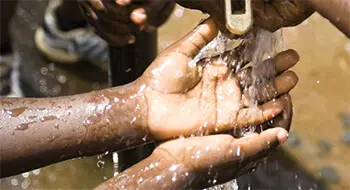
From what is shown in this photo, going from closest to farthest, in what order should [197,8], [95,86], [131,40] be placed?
[197,8] → [131,40] → [95,86]

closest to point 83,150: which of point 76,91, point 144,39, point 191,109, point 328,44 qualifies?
point 191,109

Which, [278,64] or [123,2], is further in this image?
[123,2]

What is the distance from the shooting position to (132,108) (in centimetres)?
156

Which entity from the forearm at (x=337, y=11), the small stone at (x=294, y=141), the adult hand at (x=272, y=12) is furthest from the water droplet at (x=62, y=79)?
the forearm at (x=337, y=11)

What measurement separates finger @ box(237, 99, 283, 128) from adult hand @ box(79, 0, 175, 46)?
17.5 inches

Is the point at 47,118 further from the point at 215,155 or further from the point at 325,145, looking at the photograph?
the point at 325,145

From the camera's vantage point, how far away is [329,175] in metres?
2.12

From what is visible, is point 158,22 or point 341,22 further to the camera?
point 158,22

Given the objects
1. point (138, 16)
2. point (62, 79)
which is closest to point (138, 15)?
point (138, 16)

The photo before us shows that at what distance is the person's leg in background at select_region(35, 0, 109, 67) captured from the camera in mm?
2637

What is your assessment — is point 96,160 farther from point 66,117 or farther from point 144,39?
point 66,117

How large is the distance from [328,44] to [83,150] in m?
1.23

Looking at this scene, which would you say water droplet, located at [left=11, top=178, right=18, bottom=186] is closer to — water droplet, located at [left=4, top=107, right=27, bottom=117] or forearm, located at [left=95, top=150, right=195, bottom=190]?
water droplet, located at [left=4, top=107, right=27, bottom=117]

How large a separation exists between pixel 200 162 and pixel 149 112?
166mm
